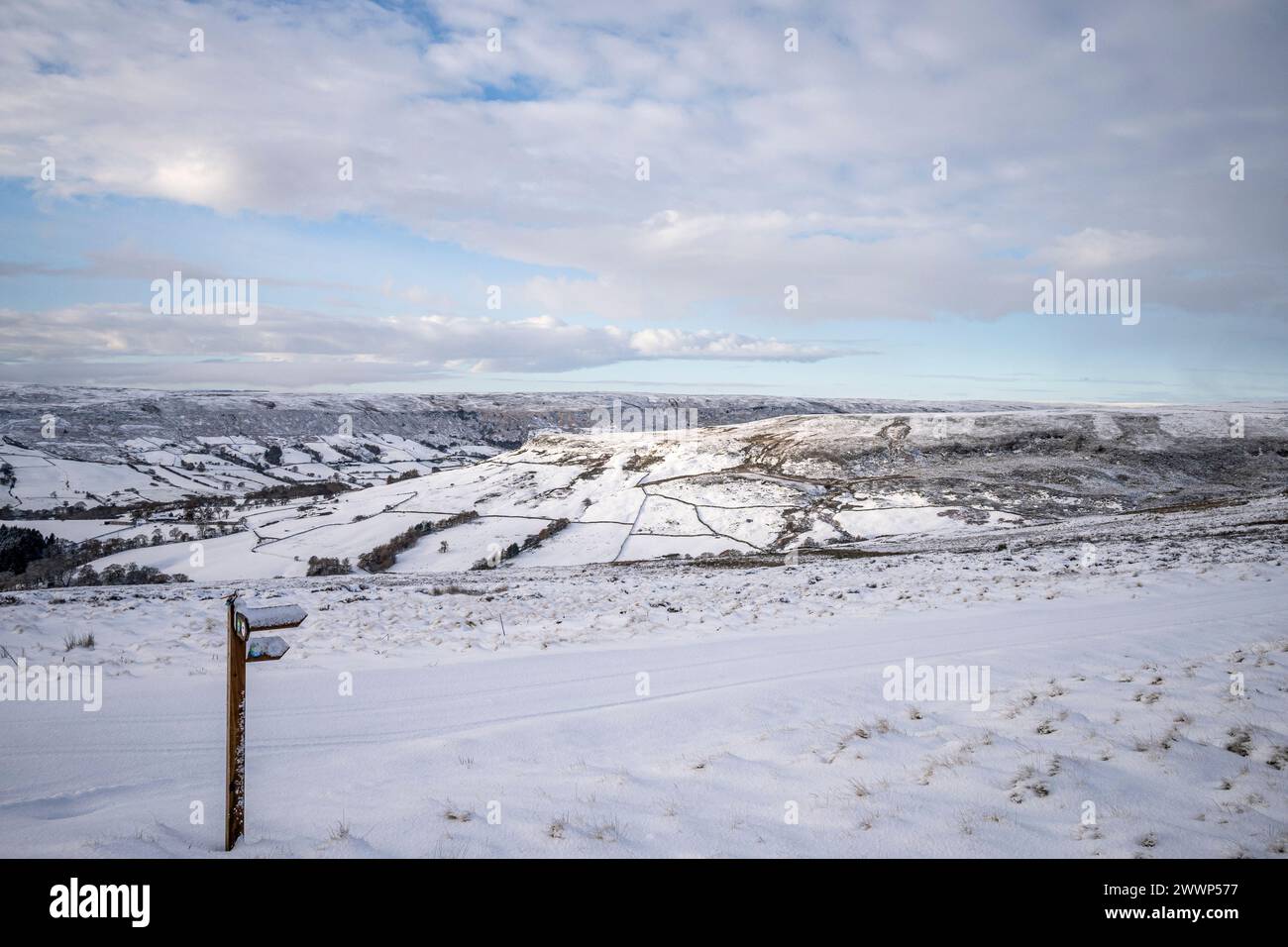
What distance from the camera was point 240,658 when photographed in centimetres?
432

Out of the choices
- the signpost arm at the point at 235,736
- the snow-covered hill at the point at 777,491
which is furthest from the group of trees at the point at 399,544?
the signpost arm at the point at 235,736

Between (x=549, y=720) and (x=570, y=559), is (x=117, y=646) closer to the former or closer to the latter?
(x=549, y=720)

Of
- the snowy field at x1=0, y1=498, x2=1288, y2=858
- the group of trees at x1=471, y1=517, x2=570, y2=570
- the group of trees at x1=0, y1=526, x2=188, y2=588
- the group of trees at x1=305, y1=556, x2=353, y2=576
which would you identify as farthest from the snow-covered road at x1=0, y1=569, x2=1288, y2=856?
the group of trees at x1=0, y1=526, x2=188, y2=588

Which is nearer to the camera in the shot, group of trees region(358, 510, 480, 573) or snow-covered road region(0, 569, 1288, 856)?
snow-covered road region(0, 569, 1288, 856)

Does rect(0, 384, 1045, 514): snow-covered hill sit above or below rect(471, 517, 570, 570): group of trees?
above

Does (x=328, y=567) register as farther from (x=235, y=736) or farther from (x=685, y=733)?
(x=235, y=736)

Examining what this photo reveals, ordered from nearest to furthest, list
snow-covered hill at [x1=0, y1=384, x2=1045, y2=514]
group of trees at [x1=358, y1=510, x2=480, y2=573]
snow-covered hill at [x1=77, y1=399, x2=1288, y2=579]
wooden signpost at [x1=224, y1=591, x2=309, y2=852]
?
1. wooden signpost at [x1=224, y1=591, x2=309, y2=852]
2. group of trees at [x1=358, y1=510, x2=480, y2=573]
3. snow-covered hill at [x1=77, y1=399, x2=1288, y2=579]
4. snow-covered hill at [x1=0, y1=384, x2=1045, y2=514]

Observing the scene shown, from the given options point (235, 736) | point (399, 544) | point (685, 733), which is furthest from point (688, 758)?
point (399, 544)

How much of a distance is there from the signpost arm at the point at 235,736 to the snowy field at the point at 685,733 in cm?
21

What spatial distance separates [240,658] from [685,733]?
15.0 ft

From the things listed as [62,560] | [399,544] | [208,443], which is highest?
[208,443]

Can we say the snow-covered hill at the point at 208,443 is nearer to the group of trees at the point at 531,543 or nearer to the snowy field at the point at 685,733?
the group of trees at the point at 531,543

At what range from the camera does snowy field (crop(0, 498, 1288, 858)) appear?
4582 millimetres

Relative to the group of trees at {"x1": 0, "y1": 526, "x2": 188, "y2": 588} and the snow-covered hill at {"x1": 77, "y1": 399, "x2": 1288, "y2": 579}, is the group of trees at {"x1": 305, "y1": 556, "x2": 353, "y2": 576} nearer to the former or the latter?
the snow-covered hill at {"x1": 77, "y1": 399, "x2": 1288, "y2": 579}
